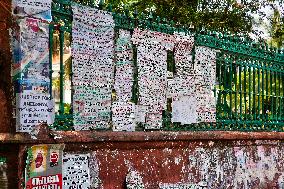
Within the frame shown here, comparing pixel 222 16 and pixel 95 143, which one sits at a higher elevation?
pixel 222 16

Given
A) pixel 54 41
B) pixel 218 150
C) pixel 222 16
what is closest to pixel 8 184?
pixel 54 41

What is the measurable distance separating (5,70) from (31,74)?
22 cm

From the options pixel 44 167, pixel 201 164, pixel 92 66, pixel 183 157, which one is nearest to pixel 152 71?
pixel 92 66

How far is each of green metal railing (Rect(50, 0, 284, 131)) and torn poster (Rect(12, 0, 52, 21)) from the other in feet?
2.09

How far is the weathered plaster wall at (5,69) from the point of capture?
3.70 metres

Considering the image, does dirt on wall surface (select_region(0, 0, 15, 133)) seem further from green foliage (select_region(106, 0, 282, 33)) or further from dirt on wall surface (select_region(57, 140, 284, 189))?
green foliage (select_region(106, 0, 282, 33))

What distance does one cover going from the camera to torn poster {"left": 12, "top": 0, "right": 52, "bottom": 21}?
377 cm

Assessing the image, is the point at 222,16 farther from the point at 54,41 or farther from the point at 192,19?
the point at 54,41

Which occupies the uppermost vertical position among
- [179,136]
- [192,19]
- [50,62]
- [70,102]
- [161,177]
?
[192,19]

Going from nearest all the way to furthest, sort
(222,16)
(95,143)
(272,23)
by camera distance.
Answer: (95,143) → (222,16) → (272,23)

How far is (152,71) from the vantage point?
5168 mm

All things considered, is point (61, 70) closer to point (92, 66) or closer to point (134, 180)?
point (92, 66)

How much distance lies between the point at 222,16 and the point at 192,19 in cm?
135

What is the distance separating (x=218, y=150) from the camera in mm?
5934
